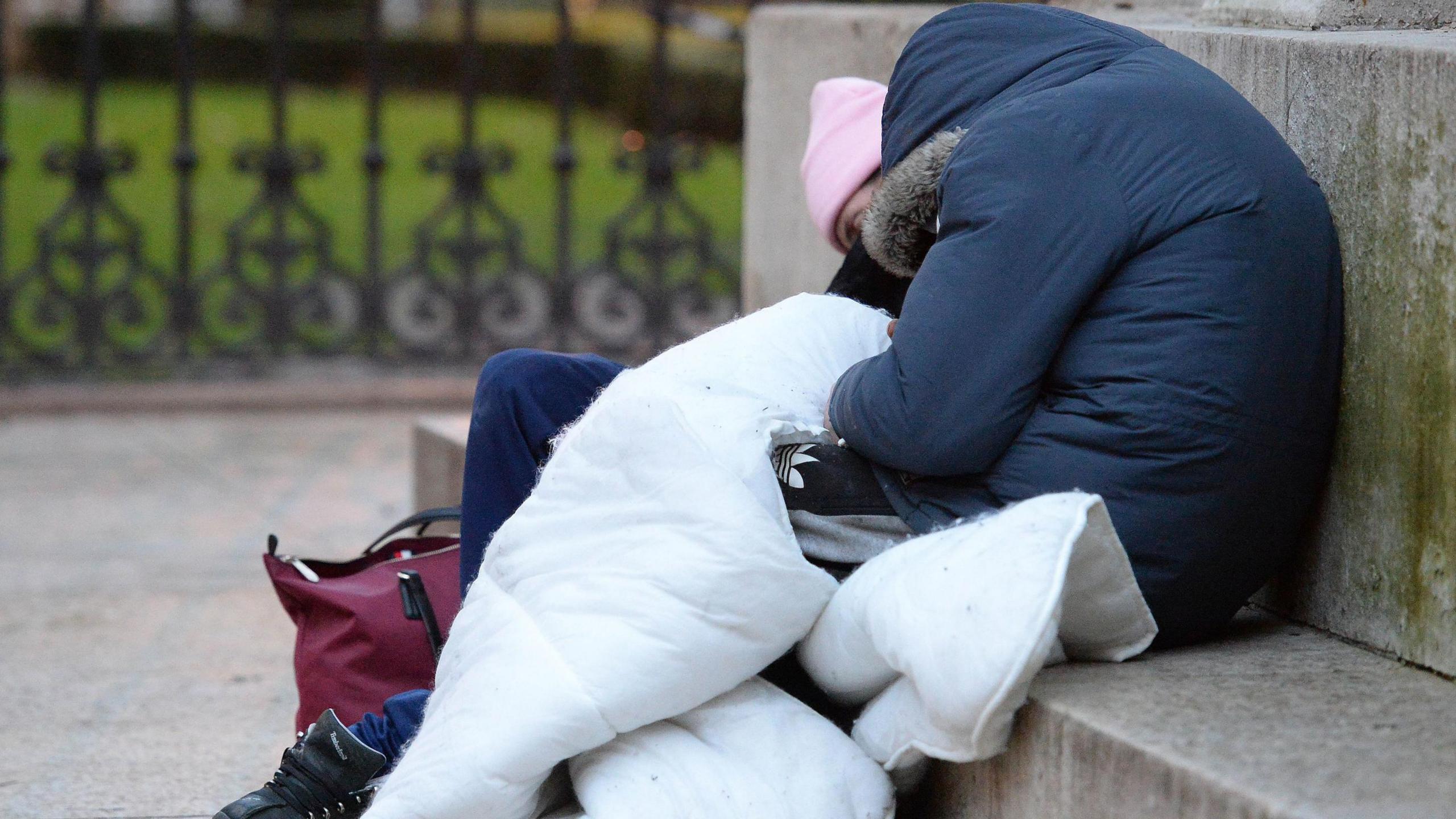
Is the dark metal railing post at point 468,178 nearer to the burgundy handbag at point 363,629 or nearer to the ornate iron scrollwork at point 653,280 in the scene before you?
the ornate iron scrollwork at point 653,280

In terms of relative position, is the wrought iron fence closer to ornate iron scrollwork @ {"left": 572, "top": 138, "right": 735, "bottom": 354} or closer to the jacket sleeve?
ornate iron scrollwork @ {"left": 572, "top": 138, "right": 735, "bottom": 354}

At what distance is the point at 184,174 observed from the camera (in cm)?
603

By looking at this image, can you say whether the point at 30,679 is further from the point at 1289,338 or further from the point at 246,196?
the point at 246,196

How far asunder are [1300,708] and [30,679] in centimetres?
249

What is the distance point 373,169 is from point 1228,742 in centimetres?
494

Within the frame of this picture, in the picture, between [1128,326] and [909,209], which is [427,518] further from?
[1128,326]

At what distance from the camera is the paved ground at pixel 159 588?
2748mm

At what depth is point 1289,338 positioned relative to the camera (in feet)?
6.52

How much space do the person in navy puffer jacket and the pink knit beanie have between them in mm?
754

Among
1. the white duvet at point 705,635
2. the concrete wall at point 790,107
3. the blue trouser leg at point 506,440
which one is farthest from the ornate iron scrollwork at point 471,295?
the white duvet at point 705,635

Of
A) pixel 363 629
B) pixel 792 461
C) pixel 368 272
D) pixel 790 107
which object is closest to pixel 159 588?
pixel 363 629

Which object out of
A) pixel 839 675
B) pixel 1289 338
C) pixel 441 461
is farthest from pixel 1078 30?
pixel 441 461

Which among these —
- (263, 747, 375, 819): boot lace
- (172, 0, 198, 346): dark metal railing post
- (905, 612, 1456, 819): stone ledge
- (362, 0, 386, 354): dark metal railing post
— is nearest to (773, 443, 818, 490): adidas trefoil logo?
(905, 612, 1456, 819): stone ledge

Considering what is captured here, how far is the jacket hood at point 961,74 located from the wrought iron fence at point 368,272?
4.06 m
